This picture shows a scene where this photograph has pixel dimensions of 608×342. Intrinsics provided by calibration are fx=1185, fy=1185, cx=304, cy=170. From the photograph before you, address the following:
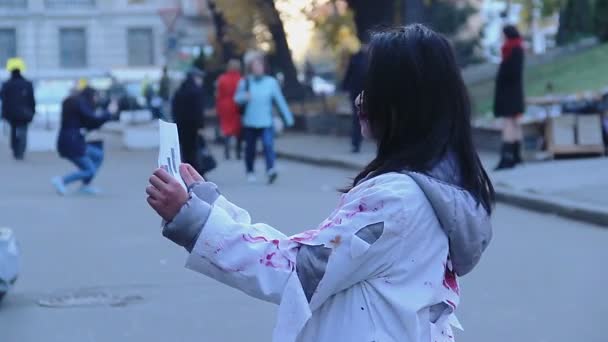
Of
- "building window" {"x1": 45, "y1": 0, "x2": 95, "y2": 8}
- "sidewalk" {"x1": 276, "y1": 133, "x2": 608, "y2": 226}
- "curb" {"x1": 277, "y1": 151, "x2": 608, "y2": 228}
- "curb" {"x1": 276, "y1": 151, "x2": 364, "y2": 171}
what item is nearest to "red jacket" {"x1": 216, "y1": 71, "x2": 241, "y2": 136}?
"curb" {"x1": 276, "y1": 151, "x2": 364, "y2": 171}

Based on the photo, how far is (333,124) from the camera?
89.7 feet

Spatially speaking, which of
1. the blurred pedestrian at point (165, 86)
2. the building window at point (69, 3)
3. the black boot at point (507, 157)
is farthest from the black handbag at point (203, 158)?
the building window at point (69, 3)

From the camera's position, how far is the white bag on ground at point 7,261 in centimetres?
774

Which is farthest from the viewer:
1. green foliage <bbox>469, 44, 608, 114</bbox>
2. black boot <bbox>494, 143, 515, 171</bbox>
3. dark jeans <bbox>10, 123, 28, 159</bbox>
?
dark jeans <bbox>10, 123, 28, 159</bbox>

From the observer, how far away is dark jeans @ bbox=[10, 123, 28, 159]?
23383mm

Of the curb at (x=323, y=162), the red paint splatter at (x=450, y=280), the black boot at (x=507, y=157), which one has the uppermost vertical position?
Answer: the red paint splatter at (x=450, y=280)

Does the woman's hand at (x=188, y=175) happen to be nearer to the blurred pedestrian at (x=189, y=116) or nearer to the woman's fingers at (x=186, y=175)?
the woman's fingers at (x=186, y=175)

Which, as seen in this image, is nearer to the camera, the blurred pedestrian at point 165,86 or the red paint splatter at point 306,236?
the red paint splatter at point 306,236

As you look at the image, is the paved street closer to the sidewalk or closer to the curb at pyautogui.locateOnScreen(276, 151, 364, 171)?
the sidewalk

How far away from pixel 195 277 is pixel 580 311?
2995 mm

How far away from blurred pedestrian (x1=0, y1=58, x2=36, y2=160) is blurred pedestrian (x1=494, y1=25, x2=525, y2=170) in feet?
36.9

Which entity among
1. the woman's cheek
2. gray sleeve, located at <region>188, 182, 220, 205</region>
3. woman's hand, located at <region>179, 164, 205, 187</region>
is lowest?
gray sleeve, located at <region>188, 182, 220, 205</region>

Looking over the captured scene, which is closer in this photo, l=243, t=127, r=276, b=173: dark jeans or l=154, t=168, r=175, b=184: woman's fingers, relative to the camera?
l=154, t=168, r=175, b=184: woman's fingers

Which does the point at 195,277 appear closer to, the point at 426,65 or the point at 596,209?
the point at 596,209
